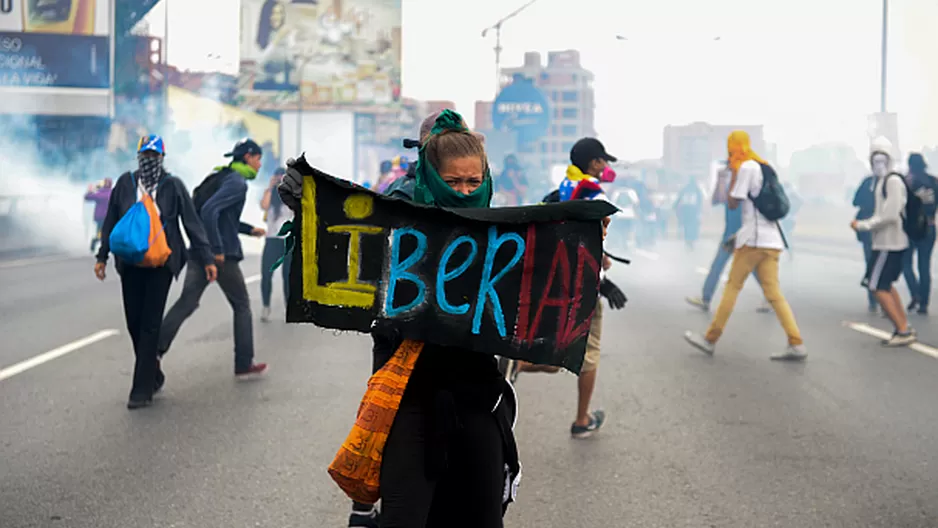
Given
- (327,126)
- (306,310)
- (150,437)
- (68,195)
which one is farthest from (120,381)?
(327,126)

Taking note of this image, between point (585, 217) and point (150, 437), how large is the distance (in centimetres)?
404

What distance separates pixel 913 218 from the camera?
10789 millimetres

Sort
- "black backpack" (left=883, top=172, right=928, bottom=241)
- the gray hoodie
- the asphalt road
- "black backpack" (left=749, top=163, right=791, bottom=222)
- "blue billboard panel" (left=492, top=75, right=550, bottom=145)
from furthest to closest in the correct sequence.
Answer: "blue billboard panel" (left=492, top=75, right=550, bottom=145)
"black backpack" (left=883, top=172, right=928, bottom=241)
the gray hoodie
"black backpack" (left=749, top=163, right=791, bottom=222)
the asphalt road

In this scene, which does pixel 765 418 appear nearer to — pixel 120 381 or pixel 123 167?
pixel 120 381

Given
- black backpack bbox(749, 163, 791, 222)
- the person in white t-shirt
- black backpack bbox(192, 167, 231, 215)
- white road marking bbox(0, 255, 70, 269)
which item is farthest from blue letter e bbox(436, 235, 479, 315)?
white road marking bbox(0, 255, 70, 269)

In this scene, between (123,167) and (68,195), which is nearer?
(68,195)

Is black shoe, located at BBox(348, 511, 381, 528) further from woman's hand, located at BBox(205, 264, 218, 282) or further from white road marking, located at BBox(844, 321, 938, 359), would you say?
white road marking, located at BBox(844, 321, 938, 359)

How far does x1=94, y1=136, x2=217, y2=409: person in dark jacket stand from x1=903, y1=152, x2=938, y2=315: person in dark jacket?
864 cm

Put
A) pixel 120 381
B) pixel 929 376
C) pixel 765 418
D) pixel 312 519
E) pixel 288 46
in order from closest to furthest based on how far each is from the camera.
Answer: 1. pixel 312 519
2. pixel 765 418
3. pixel 120 381
4. pixel 929 376
5. pixel 288 46

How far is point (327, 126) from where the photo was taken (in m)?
67.3

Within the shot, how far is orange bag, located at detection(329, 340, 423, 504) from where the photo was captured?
281 cm

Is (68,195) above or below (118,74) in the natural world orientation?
below

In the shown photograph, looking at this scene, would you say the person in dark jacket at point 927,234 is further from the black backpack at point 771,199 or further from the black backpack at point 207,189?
the black backpack at point 207,189

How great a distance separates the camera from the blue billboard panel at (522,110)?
5188cm
